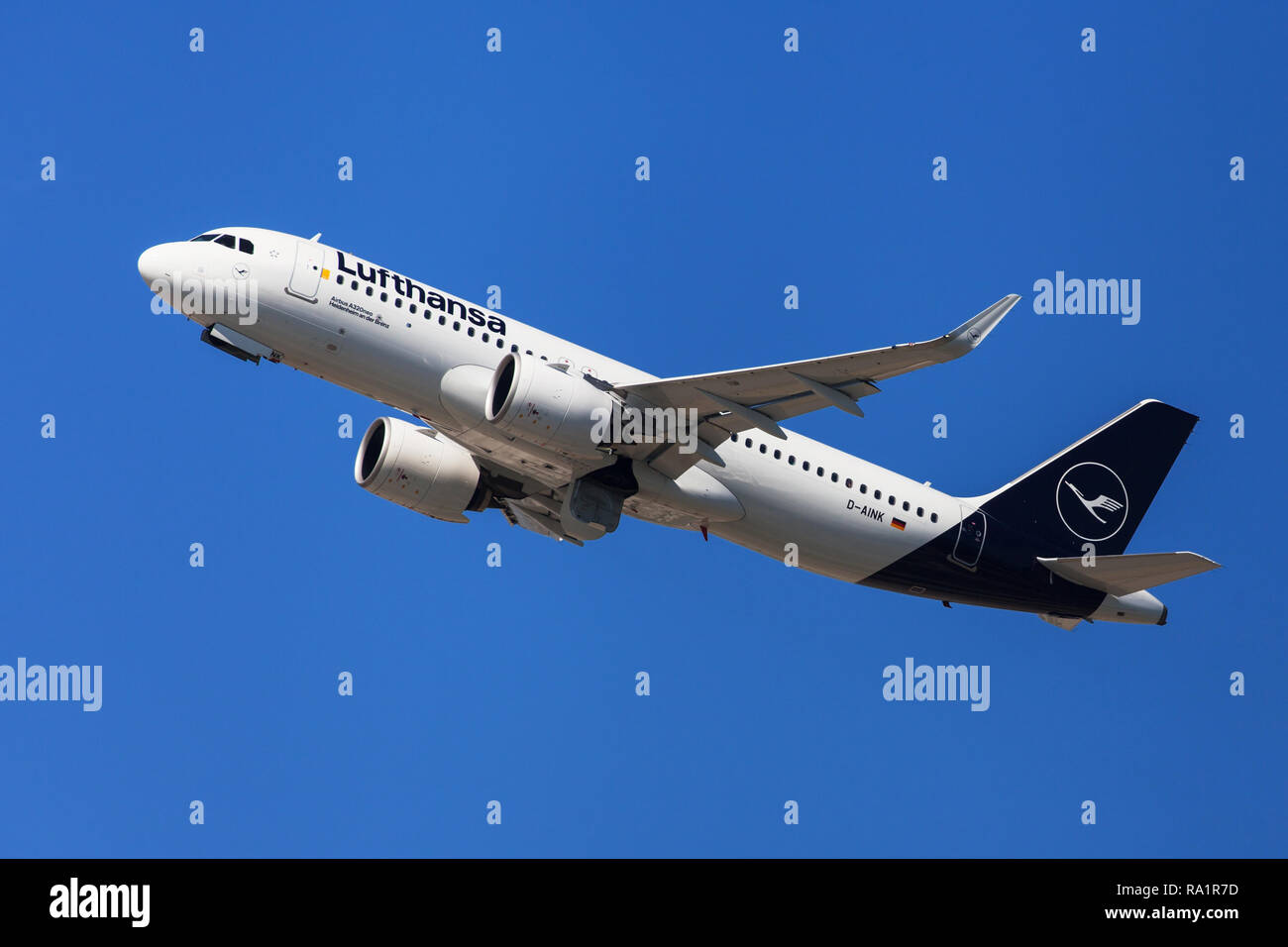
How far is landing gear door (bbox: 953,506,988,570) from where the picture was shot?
38156 millimetres

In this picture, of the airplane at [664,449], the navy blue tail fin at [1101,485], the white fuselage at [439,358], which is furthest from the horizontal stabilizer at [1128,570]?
the white fuselage at [439,358]

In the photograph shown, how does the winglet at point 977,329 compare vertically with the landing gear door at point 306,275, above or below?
below

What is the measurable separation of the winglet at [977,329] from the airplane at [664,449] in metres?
0.04

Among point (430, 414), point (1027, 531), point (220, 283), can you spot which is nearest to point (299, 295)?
point (220, 283)

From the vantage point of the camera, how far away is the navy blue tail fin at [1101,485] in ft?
130

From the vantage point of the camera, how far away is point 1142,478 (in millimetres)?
41125
